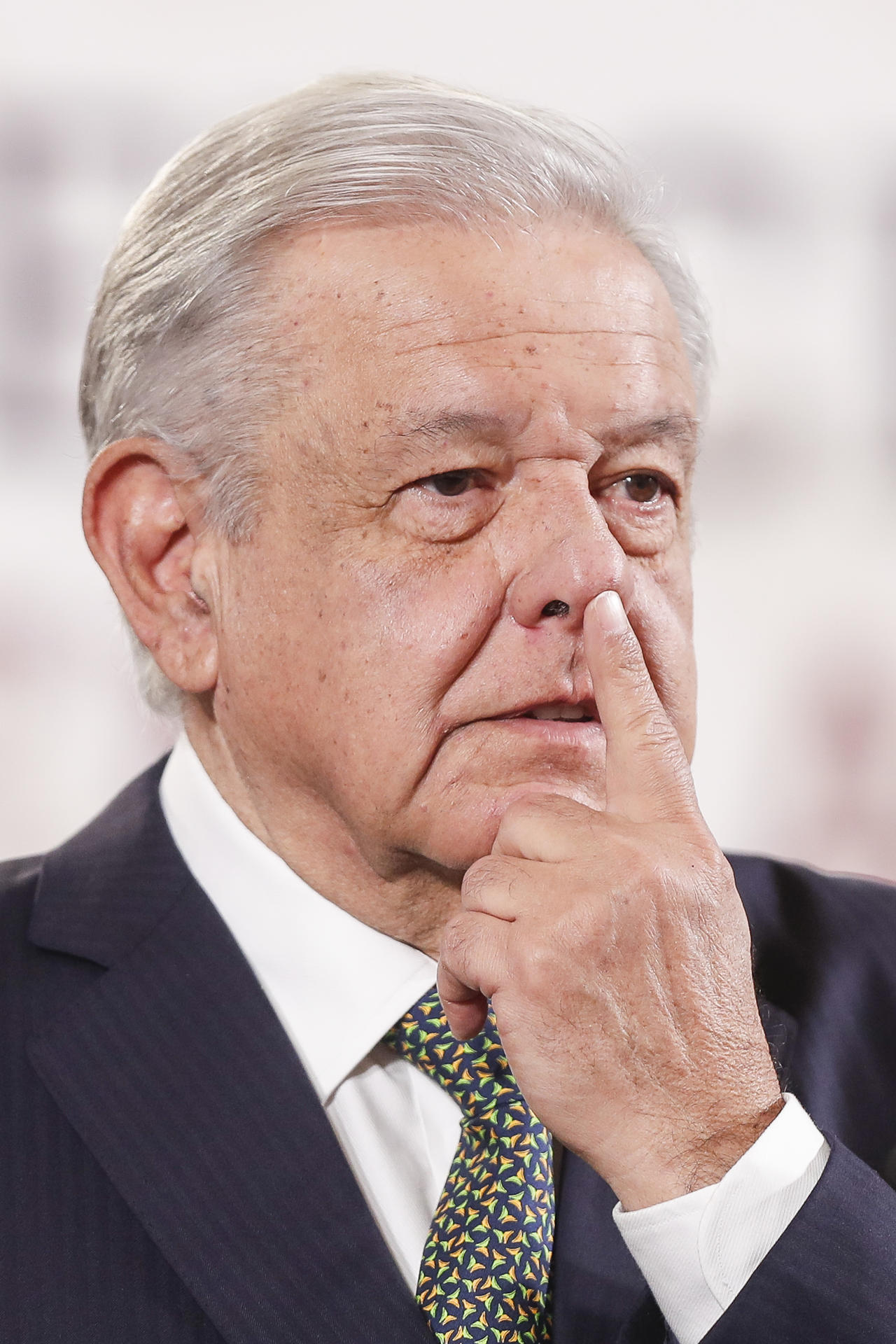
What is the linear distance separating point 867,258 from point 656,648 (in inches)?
67.1

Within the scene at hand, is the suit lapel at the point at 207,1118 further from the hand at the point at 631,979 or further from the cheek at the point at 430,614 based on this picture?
the cheek at the point at 430,614

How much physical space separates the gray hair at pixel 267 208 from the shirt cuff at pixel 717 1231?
0.97m

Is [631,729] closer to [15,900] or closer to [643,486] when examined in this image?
[643,486]

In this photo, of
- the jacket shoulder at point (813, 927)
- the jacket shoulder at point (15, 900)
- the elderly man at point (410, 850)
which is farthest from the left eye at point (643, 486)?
the jacket shoulder at point (15, 900)

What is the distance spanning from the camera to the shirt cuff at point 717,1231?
4.33 feet

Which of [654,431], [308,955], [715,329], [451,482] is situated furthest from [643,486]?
[715,329]

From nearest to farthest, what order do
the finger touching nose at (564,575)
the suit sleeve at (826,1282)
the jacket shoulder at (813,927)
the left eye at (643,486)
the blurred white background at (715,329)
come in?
the suit sleeve at (826,1282), the finger touching nose at (564,575), the left eye at (643,486), the jacket shoulder at (813,927), the blurred white background at (715,329)

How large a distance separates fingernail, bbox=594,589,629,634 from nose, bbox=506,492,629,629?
3 centimetres

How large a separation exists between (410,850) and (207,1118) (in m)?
0.40

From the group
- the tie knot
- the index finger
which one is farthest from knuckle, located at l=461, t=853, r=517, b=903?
the tie knot

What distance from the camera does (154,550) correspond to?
1860mm

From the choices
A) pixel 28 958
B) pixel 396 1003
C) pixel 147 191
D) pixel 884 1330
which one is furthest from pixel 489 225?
pixel 884 1330

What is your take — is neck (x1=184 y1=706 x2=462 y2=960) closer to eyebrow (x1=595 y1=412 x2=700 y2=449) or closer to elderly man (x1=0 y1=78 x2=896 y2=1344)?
elderly man (x1=0 y1=78 x2=896 y2=1344)

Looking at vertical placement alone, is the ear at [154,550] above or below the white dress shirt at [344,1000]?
above
